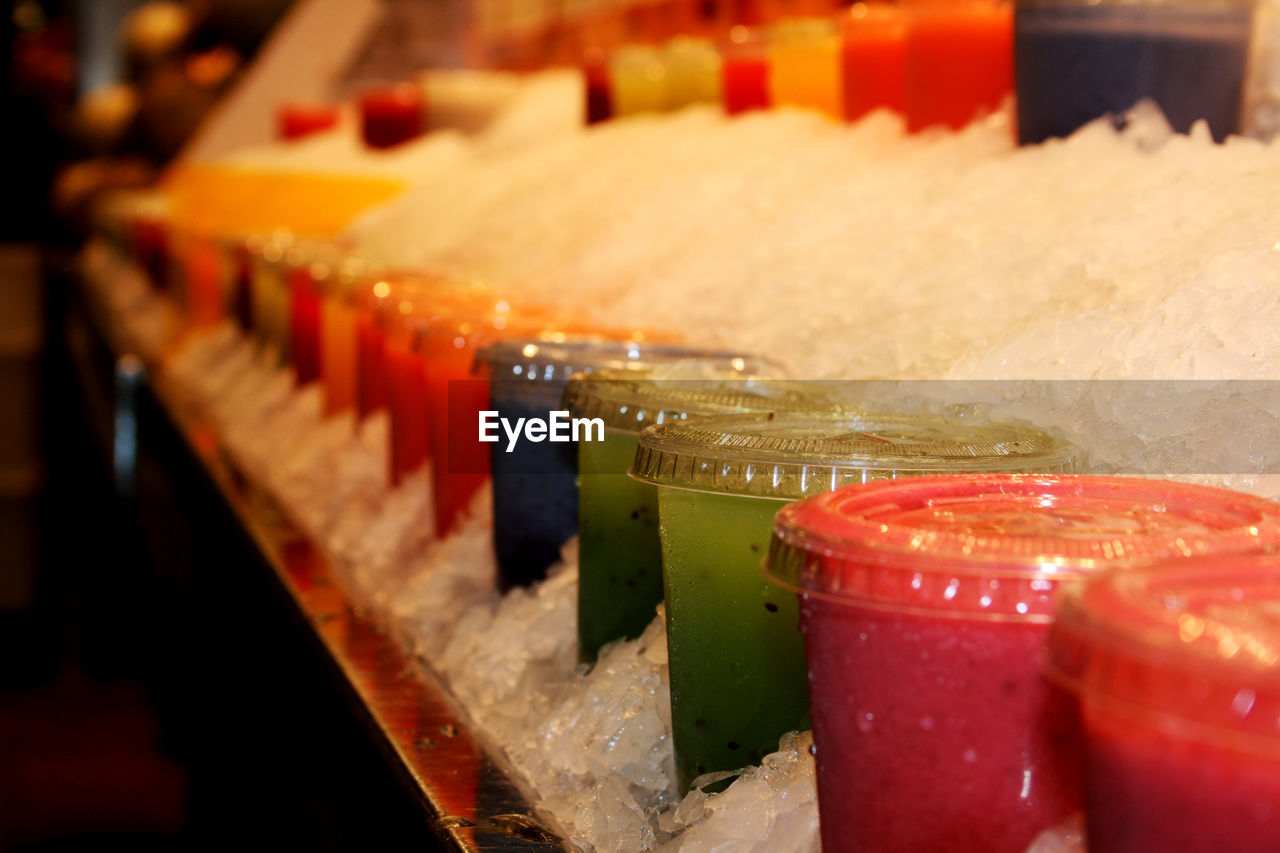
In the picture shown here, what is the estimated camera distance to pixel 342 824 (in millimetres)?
1132

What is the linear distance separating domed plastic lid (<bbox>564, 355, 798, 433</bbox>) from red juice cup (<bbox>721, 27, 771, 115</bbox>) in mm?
1142

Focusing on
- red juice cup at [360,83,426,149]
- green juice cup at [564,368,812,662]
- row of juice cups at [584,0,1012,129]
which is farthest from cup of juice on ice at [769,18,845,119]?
red juice cup at [360,83,426,149]

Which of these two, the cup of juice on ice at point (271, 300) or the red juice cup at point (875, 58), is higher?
the red juice cup at point (875, 58)

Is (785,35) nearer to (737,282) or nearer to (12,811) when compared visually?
(737,282)

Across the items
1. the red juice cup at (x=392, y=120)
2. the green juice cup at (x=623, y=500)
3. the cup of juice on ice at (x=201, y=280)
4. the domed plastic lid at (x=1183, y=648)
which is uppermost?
the red juice cup at (x=392, y=120)

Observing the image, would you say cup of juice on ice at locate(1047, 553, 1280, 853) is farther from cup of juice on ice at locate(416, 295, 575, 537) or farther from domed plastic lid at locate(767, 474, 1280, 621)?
cup of juice on ice at locate(416, 295, 575, 537)

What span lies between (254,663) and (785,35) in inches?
44.3

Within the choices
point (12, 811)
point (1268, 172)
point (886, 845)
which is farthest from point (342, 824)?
point (12, 811)

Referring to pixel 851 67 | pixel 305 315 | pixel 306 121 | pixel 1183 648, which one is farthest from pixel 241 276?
pixel 1183 648

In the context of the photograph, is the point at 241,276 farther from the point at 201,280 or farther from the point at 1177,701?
the point at 1177,701

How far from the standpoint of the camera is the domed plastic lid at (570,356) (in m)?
1.04

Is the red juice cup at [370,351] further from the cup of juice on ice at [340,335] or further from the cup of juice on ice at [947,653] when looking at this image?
the cup of juice on ice at [947,653]

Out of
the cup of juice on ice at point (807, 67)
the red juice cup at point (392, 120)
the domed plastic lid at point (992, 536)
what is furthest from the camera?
the red juice cup at point (392, 120)

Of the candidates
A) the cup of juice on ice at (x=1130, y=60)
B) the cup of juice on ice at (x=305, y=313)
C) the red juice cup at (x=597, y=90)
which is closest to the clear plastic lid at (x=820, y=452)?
the cup of juice on ice at (x=1130, y=60)
